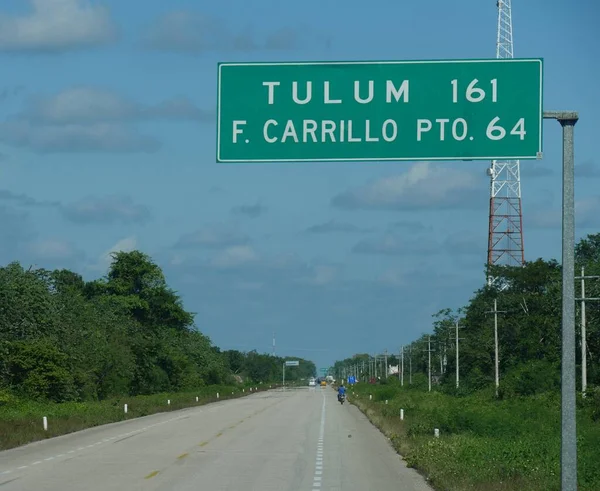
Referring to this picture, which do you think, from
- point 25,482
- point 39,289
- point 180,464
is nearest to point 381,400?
point 39,289

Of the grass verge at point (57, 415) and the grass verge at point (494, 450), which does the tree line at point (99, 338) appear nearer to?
the grass verge at point (57, 415)

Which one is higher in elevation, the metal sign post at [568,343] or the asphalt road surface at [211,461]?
the metal sign post at [568,343]

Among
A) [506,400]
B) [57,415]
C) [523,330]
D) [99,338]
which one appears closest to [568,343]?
[57,415]

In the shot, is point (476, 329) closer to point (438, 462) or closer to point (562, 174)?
point (438, 462)

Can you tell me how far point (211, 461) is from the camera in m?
29.2

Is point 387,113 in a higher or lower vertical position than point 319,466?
higher

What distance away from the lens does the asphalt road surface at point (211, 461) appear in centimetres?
2316

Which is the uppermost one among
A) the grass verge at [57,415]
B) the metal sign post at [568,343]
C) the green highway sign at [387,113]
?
the green highway sign at [387,113]

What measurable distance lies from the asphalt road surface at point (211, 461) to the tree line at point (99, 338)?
10.8m

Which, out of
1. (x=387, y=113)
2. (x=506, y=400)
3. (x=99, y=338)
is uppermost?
(x=387, y=113)

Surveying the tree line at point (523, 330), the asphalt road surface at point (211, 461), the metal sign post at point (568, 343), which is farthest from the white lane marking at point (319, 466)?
the tree line at point (523, 330)

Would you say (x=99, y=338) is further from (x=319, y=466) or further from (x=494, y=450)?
(x=494, y=450)

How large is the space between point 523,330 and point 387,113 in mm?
69400

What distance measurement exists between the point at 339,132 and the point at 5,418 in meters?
32.1
